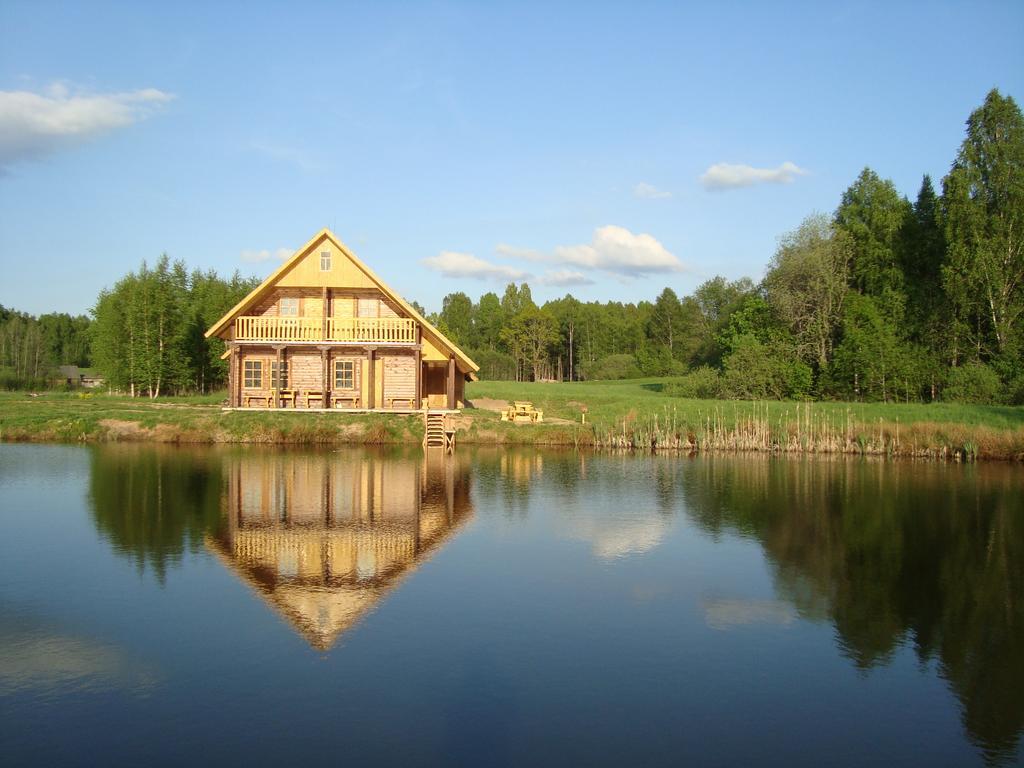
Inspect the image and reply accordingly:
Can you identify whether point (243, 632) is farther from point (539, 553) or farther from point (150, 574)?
point (539, 553)

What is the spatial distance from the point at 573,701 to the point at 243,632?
4.91 m

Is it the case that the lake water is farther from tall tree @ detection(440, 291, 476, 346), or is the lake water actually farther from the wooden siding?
tall tree @ detection(440, 291, 476, 346)

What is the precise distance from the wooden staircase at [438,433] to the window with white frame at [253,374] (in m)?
10.2

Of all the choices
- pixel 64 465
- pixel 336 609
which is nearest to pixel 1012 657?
pixel 336 609

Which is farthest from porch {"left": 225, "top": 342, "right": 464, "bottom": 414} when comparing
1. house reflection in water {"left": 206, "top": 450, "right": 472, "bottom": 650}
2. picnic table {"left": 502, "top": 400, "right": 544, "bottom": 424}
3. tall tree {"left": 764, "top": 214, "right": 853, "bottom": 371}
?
tall tree {"left": 764, "top": 214, "right": 853, "bottom": 371}

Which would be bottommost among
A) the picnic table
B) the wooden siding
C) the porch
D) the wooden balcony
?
the picnic table

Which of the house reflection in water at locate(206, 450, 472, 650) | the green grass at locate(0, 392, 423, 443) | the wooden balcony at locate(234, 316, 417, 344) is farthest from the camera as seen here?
the wooden balcony at locate(234, 316, 417, 344)

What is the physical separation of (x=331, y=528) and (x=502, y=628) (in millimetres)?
7131

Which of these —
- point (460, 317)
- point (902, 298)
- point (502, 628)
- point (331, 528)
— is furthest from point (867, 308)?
point (460, 317)

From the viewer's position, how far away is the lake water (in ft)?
28.5

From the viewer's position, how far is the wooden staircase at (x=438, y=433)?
3388cm

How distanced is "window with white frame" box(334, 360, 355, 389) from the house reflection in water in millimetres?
11238

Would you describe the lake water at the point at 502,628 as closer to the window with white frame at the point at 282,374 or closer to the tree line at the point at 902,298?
the window with white frame at the point at 282,374

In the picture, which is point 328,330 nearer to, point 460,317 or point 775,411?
point 775,411
